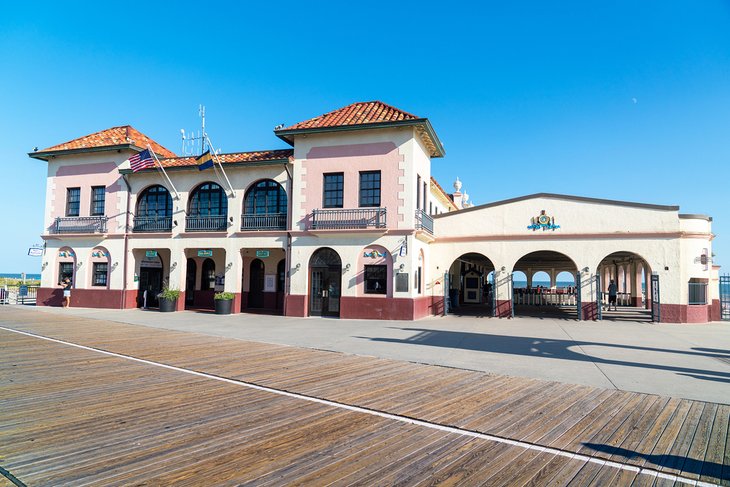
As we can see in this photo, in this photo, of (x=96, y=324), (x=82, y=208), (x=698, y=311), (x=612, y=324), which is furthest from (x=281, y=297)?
(x=698, y=311)

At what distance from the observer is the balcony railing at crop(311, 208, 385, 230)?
18906 mm

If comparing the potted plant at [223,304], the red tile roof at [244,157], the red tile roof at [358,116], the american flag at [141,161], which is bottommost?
the potted plant at [223,304]

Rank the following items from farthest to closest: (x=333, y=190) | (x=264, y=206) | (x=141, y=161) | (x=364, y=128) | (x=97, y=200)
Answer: (x=97, y=200)
(x=264, y=206)
(x=141, y=161)
(x=333, y=190)
(x=364, y=128)

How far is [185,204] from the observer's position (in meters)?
22.6

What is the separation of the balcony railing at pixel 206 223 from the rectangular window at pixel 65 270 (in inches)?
307

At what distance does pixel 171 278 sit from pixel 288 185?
26.6ft

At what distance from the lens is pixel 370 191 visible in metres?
19.4

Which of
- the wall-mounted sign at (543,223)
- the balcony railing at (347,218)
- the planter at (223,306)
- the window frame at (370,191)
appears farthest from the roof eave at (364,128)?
the planter at (223,306)

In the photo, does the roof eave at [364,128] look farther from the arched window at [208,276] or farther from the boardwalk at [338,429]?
the boardwalk at [338,429]

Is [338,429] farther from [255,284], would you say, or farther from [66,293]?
[66,293]

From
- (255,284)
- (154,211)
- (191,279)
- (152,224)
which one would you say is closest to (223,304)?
(255,284)

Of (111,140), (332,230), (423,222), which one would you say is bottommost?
(332,230)

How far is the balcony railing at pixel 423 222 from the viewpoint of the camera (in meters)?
19.2

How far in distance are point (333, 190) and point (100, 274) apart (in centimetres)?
1453
